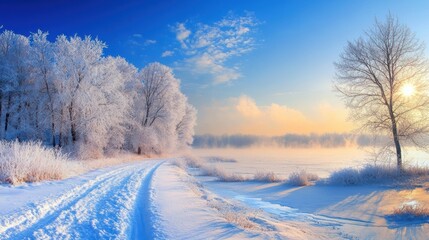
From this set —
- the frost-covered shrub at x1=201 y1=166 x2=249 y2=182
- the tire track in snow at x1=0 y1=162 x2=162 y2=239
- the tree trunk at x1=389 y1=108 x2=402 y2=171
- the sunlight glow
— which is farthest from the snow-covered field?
the sunlight glow

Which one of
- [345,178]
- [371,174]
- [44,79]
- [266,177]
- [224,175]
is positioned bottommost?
[224,175]

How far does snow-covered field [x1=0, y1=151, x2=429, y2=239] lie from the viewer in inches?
234

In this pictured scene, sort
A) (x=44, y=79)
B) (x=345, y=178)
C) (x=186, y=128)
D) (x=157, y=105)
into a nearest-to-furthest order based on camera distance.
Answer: (x=345, y=178) < (x=44, y=79) < (x=157, y=105) < (x=186, y=128)

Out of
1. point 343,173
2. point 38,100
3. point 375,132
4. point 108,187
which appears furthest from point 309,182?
point 38,100

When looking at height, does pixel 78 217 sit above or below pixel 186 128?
below

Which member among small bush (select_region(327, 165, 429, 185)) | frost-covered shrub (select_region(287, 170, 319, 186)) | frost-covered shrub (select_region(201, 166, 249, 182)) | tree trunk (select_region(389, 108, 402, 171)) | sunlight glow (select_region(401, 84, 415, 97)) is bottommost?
frost-covered shrub (select_region(201, 166, 249, 182))

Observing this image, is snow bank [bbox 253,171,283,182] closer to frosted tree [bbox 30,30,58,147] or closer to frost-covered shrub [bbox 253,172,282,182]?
frost-covered shrub [bbox 253,172,282,182]

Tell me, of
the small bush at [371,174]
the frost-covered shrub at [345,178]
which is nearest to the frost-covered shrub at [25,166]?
the frost-covered shrub at [345,178]

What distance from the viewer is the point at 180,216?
758cm

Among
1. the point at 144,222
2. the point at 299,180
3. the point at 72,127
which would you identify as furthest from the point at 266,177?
the point at 72,127

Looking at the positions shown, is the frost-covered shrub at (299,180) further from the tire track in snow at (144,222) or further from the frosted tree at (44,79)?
the frosted tree at (44,79)

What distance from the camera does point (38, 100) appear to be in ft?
95.7

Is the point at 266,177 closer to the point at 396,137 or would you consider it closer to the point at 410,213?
the point at 396,137

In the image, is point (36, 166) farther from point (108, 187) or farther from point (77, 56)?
point (77, 56)
